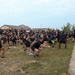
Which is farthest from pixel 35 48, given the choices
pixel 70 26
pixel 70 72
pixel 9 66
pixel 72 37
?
pixel 70 26

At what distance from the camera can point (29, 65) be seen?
14.5 meters

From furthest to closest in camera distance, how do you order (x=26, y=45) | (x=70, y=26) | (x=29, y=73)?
(x=70, y=26), (x=26, y=45), (x=29, y=73)

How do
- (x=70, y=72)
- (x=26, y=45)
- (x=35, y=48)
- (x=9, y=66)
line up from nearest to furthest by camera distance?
(x=70, y=72), (x=9, y=66), (x=35, y=48), (x=26, y=45)

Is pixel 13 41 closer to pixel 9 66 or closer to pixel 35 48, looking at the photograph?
pixel 35 48

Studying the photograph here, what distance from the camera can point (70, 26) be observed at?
240 ft

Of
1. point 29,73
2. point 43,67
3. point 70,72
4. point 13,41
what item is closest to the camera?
point 70,72

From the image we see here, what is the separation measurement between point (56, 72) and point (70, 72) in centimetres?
72

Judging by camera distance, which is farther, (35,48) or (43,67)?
(35,48)

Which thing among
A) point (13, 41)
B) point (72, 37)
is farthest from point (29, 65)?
point (72, 37)

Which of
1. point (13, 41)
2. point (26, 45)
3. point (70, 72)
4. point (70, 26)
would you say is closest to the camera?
point (70, 72)

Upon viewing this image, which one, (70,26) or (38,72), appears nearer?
(38,72)

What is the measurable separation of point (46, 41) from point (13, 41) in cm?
432

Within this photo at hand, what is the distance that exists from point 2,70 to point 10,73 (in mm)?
1001

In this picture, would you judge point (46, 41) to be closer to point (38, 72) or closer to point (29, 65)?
point (29, 65)
